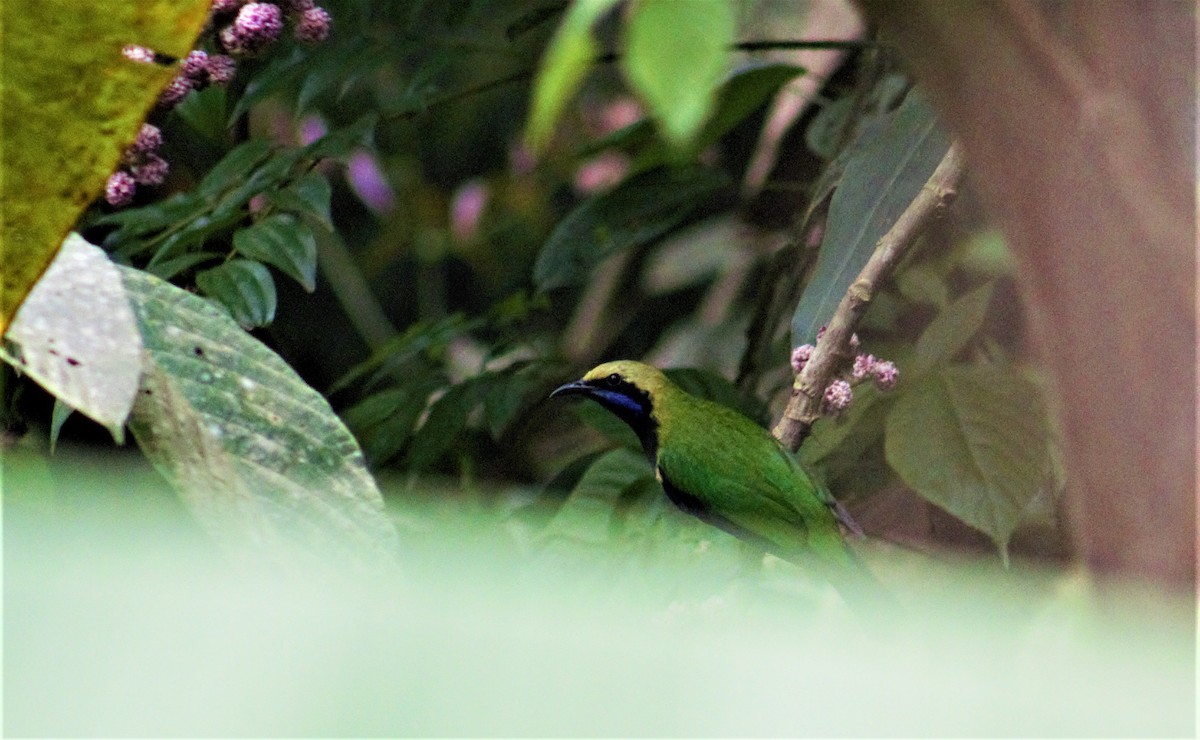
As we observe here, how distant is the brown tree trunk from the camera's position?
0.65 meters

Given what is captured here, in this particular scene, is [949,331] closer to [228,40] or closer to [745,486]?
[745,486]

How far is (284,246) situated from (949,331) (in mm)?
844

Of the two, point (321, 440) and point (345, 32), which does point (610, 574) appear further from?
point (345, 32)

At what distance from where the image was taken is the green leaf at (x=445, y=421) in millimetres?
1891

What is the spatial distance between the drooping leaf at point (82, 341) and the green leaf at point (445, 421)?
3.05 ft

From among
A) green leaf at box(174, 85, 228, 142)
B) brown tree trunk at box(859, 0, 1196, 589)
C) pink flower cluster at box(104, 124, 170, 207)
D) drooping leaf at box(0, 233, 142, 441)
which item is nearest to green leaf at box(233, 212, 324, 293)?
pink flower cluster at box(104, 124, 170, 207)

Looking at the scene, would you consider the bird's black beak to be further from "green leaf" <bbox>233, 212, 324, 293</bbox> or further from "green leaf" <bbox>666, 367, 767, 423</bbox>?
"green leaf" <bbox>233, 212, 324, 293</bbox>

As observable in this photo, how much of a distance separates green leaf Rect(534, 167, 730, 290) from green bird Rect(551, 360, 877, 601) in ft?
0.95

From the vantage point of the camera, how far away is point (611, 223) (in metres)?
2.03

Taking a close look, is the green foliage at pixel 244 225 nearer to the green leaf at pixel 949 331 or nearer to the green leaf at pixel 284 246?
the green leaf at pixel 284 246

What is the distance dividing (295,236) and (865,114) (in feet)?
3.40

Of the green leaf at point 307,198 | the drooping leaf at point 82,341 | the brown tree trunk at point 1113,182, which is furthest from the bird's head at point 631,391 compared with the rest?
the brown tree trunk at point 1113,182

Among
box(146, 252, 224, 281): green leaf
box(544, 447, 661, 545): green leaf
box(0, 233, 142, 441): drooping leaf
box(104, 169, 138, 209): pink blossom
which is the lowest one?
box(544, 447, 661, 545): green leaf

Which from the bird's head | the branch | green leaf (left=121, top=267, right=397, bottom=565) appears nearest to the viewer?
green leaf (left=121, top=267, right=397, bottom=565)
